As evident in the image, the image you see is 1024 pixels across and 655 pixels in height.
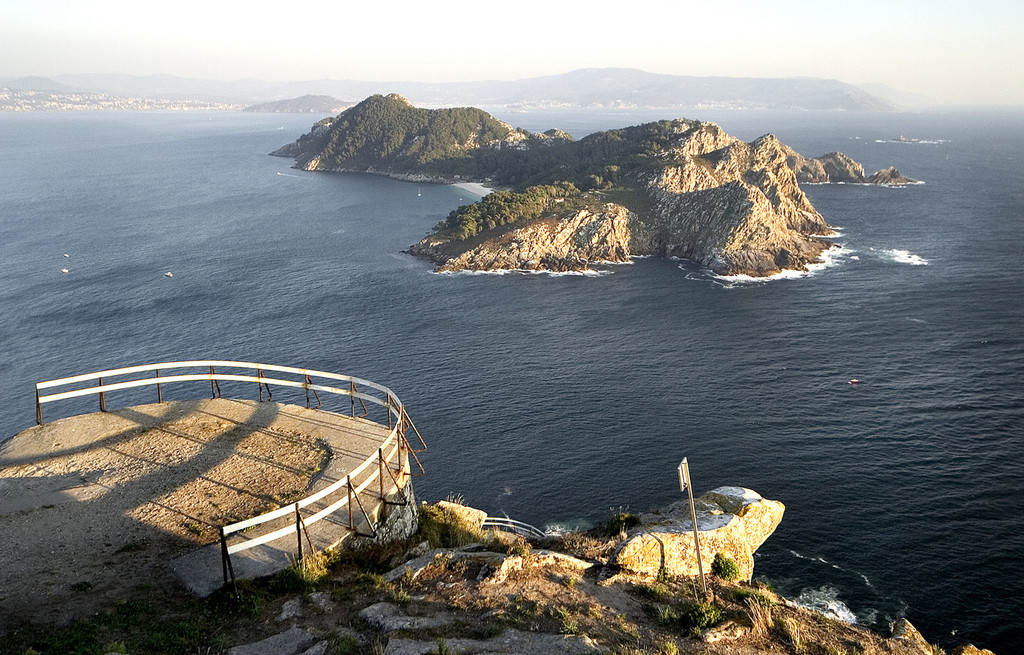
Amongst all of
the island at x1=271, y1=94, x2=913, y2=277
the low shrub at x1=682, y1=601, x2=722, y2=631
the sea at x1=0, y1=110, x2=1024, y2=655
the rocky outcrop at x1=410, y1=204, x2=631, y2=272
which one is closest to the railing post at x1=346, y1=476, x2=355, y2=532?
the low shrub at x1=682, y1=601, x2=722, y2=631

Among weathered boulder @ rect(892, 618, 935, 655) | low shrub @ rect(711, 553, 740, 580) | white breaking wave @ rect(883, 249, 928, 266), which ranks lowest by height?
white breaking wave @ rect(883, 249, 928, 266)

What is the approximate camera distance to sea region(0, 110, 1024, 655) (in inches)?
1700

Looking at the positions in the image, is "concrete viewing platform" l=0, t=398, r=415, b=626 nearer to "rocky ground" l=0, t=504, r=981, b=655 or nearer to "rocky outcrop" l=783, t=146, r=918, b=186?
"rocky ground" l=0, t=504, r=981, b=655

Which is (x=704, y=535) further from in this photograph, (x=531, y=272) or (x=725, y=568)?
(x=531, y=272)

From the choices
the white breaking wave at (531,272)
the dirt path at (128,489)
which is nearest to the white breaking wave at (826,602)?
the dirt path at (128,489)

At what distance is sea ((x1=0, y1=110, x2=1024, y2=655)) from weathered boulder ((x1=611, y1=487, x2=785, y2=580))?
1377 centimetres

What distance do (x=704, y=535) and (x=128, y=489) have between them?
65.5ft

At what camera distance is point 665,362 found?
73.2m

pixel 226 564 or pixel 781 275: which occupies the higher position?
pixel 226 564

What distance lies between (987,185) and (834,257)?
3855 inches

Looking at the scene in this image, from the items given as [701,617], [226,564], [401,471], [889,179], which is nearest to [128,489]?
[226,564]

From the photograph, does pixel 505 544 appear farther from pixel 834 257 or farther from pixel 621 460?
pixel 834 257

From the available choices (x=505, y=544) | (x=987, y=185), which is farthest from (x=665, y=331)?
(x=987, y=185)

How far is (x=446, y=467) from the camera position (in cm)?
5312
